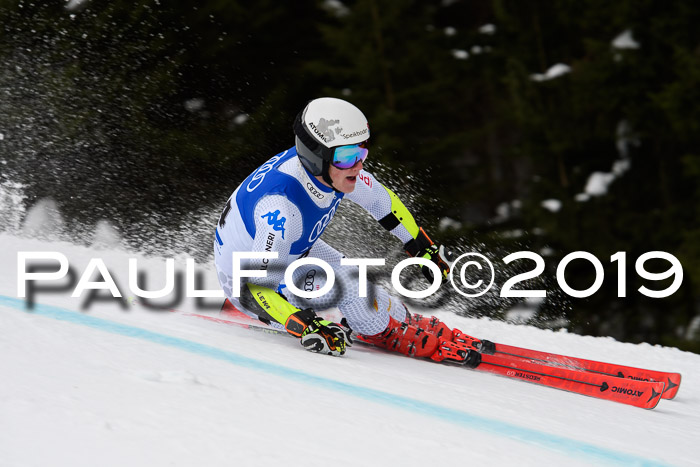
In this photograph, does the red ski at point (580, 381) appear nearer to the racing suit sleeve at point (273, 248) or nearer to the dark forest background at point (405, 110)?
the racing suit sleeve at point (273, 248)

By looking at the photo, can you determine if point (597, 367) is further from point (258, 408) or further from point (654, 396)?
point (258, 408)

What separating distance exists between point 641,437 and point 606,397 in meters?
0.75

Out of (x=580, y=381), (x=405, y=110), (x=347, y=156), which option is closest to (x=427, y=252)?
(x=347, y=156)

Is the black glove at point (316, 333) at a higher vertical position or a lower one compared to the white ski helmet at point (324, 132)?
lower

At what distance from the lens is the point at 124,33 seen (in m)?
9.92

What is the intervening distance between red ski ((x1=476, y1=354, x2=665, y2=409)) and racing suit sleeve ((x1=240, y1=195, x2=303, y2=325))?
1032 millimetres

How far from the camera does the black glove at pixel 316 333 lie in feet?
9.34

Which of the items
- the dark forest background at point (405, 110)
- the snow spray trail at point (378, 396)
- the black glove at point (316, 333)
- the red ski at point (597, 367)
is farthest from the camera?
the dark forest background at point (405, 110)

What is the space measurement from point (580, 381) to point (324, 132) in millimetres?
1516

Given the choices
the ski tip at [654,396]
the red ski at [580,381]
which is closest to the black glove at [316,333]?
the red ski at [580,381]

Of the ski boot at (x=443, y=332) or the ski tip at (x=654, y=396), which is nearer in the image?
the ski tip at (x=654, y=396)

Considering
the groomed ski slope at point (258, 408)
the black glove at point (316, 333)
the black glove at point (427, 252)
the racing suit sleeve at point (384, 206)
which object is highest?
the racing suit sleeve at point (384, 206)

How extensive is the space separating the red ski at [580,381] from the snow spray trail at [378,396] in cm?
98

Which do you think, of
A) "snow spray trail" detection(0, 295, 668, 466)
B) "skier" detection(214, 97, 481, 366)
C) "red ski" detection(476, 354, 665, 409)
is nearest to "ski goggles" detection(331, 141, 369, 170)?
"skier" detection(214, 97, 481, 366)
